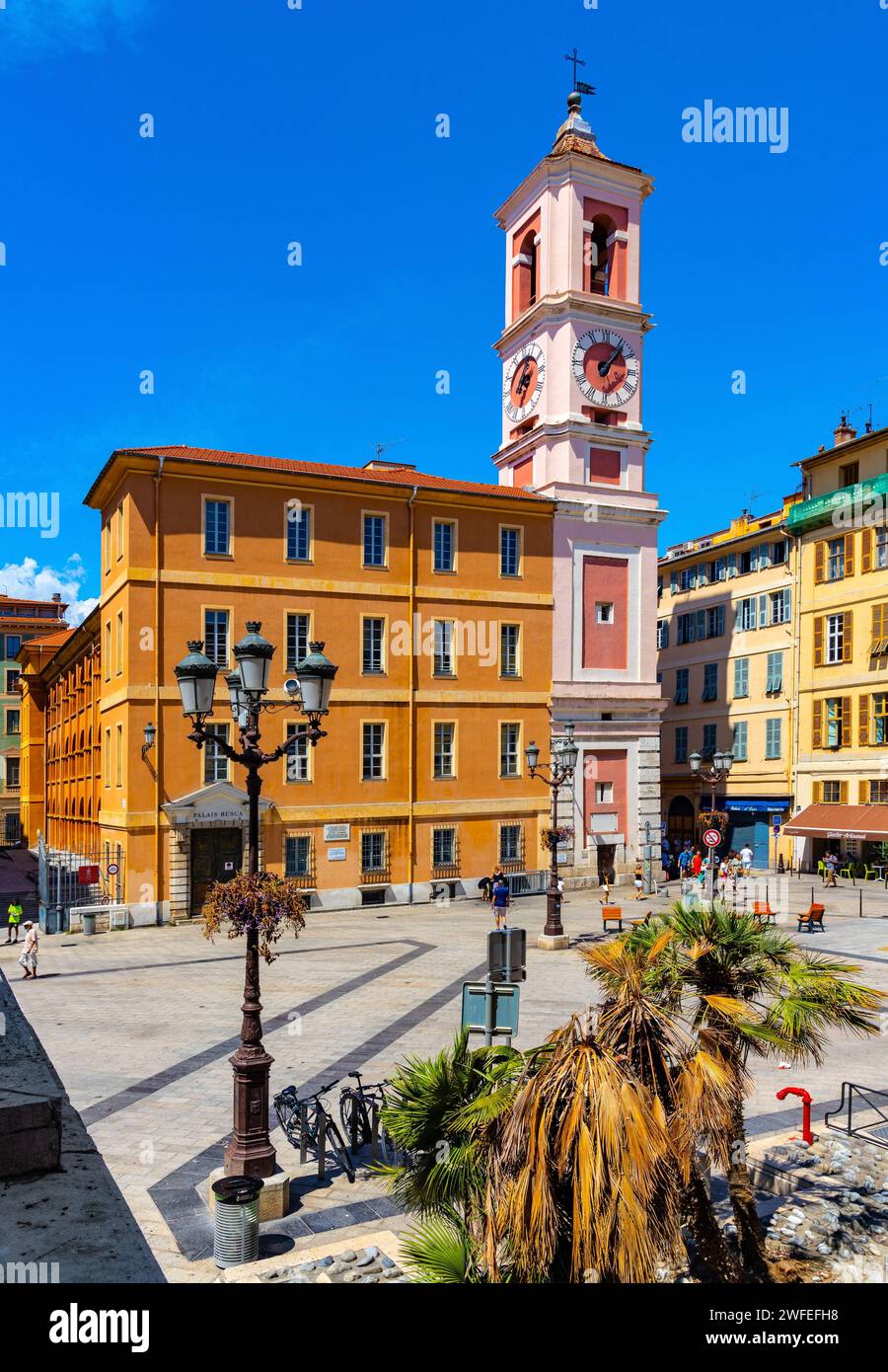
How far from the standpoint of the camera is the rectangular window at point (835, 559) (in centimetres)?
3881

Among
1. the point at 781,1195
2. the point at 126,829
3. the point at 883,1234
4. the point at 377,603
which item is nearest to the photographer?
the point at 883,1234

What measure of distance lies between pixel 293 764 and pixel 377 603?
6294 mm

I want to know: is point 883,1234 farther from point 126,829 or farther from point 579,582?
point 579,582

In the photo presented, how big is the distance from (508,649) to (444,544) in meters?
4.55

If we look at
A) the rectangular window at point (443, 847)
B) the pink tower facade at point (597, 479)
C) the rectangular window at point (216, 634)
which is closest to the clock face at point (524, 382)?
the pink tower facade at point (597, 479)

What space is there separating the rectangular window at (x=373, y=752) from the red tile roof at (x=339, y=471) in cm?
846

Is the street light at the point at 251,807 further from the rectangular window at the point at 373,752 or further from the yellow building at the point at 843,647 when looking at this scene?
the yellow building at the point at 843,647

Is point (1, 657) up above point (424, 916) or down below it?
above

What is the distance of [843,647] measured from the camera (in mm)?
38562

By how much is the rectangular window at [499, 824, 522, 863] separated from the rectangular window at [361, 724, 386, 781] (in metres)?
5.35

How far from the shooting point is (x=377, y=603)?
32.5 metres

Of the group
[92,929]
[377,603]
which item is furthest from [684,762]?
[92,929]

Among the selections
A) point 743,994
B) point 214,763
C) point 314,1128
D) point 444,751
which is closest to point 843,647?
point 444,751

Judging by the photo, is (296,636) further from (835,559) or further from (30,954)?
(835,559)
